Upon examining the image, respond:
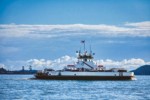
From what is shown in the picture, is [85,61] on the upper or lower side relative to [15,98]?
upper

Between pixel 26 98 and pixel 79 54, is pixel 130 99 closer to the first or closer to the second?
pixel 26 98

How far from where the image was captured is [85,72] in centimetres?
13875

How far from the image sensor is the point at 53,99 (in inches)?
2549

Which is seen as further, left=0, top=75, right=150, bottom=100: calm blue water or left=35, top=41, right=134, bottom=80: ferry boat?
left=35, top=41, right=134, bottom=80: ferry boat

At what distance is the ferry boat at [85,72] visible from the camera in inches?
5413

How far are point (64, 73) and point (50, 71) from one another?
19.8 ft

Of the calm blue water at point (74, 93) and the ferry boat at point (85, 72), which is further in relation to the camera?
the ferry boat at point (85, 72)

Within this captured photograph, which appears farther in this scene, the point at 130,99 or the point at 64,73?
the point at 64,73

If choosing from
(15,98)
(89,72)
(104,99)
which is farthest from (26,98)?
(89,72)

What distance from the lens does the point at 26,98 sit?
65.6m

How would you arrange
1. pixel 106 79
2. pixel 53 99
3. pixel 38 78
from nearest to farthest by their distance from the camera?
pixel 53 99
pixel 106 79
pixel 38 78

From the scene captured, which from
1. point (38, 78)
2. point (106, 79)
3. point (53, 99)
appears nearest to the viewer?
point (53, 99)

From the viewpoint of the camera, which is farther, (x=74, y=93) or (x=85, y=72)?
(x=85, y=72)

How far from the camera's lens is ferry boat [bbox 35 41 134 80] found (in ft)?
451
